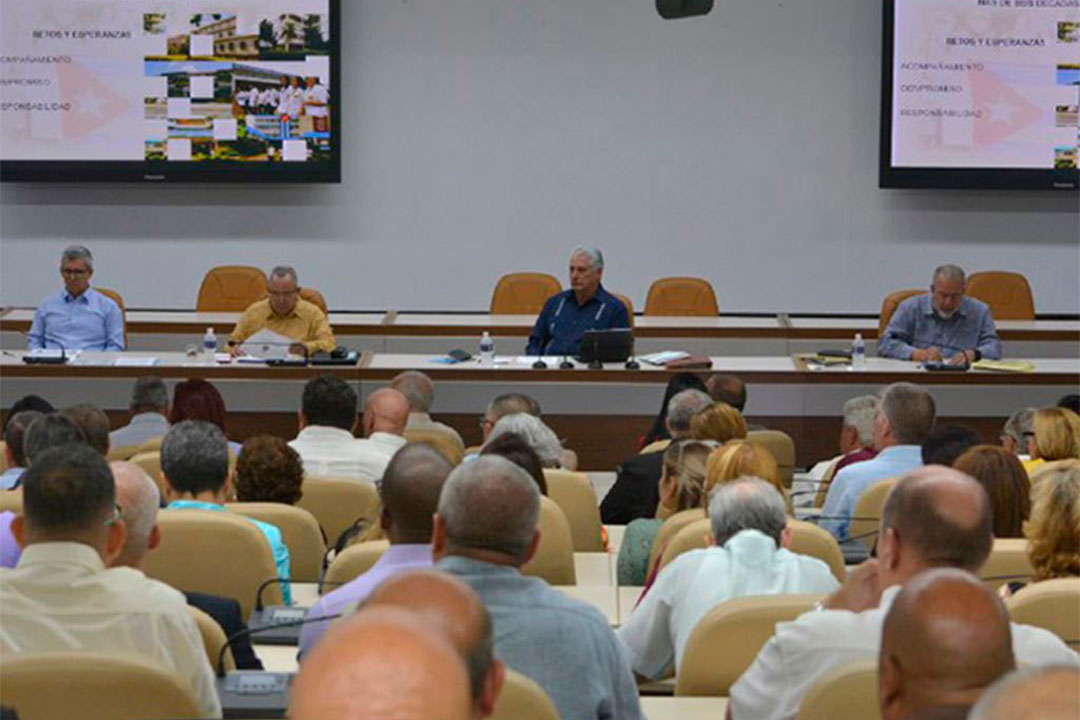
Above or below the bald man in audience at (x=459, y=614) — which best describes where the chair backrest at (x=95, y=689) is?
below

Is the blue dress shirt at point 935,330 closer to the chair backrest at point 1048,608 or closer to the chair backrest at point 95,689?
the chair backrest at point 1048,608

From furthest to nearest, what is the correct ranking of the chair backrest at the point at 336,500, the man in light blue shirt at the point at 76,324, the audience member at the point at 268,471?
the man in light blue shirt at the point at 76,324 < the chair backrest at the point at 336,500 < the audience member at the point at 268,471

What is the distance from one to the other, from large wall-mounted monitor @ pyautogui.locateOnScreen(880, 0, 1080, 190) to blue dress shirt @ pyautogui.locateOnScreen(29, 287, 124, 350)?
5.43m

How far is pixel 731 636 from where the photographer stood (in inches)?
138

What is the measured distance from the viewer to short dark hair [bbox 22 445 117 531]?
11.1ft

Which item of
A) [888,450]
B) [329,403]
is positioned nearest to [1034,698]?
[888,450]

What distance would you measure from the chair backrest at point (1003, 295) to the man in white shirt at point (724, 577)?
7.47m

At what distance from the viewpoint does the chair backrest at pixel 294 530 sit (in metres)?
4.73

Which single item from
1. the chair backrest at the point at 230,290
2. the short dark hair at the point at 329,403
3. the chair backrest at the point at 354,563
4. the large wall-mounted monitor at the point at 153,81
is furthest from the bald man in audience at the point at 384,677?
the large wall-mounted monitor at the point at 153,81

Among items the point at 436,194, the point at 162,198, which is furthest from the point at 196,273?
the point at 436,194

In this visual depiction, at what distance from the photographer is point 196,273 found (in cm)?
1229

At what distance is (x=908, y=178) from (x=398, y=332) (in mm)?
3784

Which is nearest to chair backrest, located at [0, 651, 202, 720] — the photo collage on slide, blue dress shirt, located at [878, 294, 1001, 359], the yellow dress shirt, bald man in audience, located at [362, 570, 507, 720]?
bald man in audience, located at [362, 570, 507, 720]

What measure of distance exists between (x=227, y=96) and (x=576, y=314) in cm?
364
